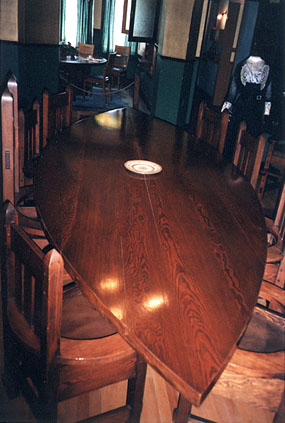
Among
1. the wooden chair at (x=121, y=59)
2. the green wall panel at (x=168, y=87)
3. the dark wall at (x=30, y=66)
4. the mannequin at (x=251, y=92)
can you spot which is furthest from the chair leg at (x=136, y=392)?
the wooden chair at (x=121, y=59)

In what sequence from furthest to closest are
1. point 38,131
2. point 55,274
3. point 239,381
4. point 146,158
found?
point 38,131 → point 146,158 → point 239,381 → point 55,274

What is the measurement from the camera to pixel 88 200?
1522 millimetres

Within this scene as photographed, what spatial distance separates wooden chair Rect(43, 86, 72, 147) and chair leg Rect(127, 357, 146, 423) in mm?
1578

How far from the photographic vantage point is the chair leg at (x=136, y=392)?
1.27 meters

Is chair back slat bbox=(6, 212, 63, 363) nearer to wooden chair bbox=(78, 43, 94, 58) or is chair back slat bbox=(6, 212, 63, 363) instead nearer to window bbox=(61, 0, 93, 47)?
wooden chair bbox=(78, 43, 94, 58)

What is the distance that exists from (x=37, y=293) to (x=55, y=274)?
6.2 inches

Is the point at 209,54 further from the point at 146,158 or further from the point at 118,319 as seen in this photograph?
the point at 118,319

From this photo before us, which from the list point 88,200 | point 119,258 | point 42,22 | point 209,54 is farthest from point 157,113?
point 119,258

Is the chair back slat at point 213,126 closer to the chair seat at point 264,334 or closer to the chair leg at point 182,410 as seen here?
the chair seat at point 264,334

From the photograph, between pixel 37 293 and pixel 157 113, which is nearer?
pixel 37 293

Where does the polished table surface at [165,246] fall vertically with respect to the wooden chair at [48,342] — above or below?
above

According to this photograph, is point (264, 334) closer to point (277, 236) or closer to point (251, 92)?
point (277, 236)

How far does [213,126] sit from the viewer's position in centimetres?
274

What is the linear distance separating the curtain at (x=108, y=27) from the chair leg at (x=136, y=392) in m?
9.97
